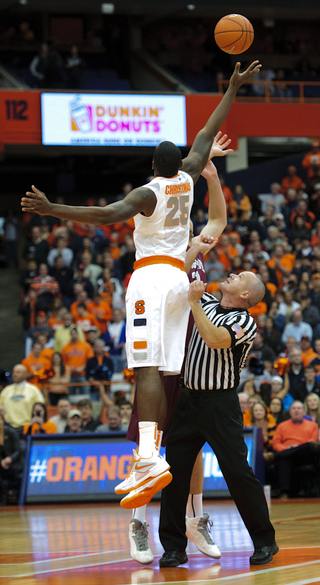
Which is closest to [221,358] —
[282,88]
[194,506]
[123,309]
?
[194,506]

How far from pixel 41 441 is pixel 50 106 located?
12985 mm

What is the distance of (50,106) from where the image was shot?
22891 millimetres

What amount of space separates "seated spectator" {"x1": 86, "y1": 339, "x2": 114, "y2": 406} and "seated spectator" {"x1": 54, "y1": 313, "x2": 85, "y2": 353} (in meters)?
0.52

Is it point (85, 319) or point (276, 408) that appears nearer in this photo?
point (276, 408)

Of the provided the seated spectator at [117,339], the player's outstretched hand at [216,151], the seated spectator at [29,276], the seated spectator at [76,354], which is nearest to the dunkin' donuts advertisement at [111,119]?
the seated spectator at [29,276]

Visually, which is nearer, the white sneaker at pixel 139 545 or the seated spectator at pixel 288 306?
the white sneaker at pixel 139 545

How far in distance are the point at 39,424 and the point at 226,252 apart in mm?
7733

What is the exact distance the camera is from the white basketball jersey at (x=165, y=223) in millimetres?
6391

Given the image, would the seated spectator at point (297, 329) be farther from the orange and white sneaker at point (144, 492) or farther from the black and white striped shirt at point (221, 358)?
the orange and white sneaker at point (144, 492)

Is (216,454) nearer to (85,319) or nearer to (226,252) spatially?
(85,319)

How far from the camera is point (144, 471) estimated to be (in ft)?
20.1

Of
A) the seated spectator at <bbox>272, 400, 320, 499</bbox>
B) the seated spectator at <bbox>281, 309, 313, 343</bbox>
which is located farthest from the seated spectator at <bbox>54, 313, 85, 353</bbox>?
the seated spectator at <bbox>272, 400, 320, 499</bbox>

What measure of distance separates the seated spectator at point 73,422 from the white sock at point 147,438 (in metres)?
6.49

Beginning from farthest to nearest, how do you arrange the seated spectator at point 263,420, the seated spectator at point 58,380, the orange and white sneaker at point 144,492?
the seated spectator at point 58,380, the seated spectator at point 263,420, the orange and white sneaker at point 144,492
